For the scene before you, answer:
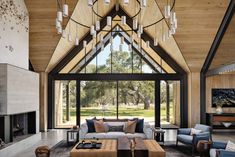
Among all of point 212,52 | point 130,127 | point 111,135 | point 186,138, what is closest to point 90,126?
point 111,135

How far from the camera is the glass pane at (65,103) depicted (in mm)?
14359

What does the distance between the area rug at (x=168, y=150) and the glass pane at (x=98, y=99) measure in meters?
4.39

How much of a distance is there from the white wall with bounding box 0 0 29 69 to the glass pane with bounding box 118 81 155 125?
539 centimetres

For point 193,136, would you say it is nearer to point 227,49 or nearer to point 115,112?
point 227,49

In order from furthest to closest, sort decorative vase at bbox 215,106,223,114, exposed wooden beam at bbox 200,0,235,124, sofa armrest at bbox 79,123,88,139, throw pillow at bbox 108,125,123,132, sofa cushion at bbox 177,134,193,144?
decorative vase at bbox 215,106,223,114
throw pillow at bbox 108,125,123,132
sofa armrest at bbox 79,123,88,139
exposed wooden beam at bbox 200,0,235,124
sofa cushion at bbox 177,134,193,144

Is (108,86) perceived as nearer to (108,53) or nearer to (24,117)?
(108,53)

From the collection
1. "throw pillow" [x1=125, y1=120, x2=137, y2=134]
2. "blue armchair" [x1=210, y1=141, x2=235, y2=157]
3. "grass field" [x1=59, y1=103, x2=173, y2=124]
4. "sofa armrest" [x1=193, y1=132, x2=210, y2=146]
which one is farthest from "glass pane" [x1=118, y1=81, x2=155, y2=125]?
"blue armchair" [x1=210, y1=141, x2=235, y2=157]

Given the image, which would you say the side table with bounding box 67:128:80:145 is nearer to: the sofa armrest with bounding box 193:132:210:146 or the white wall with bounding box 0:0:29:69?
the white wall with bounding box 0:0:29:69

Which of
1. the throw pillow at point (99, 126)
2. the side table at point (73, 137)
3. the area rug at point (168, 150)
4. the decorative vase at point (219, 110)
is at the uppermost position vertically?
the decorative vase at point (219, 110)

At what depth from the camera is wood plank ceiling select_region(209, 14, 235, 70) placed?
404 inches

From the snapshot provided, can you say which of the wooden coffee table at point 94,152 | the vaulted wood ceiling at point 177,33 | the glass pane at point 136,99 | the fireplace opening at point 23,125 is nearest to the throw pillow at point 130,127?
the wooden coffee table at point 94,152

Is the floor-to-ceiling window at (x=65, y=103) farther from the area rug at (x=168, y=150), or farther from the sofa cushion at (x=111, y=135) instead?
the sofa cushion at (x=111, y=135)

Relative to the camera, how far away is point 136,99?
14406mm

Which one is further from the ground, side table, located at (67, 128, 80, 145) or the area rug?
side table, located at (67, 128, 80, 145)
